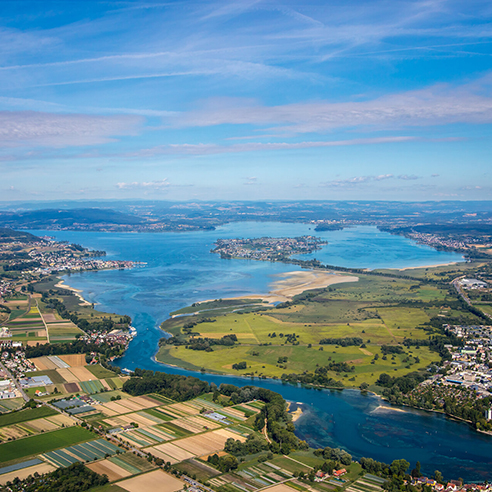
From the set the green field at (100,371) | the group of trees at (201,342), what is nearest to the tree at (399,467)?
the green field at (100,371)

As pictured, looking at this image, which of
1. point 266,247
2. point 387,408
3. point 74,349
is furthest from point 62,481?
point 266,247

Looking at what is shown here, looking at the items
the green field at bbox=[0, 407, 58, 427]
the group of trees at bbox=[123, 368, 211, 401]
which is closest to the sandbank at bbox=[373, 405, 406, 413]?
the group of trees at bbox=[123, 368, 211, 401]

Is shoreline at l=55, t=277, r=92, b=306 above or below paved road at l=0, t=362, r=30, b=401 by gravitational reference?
above

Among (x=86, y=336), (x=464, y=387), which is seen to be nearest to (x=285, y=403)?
(x=464, y=387)

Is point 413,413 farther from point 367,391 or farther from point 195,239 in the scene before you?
point 195,239

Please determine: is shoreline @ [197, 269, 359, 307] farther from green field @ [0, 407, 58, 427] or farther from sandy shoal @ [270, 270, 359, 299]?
green field @ [0, 407, 58, 427]

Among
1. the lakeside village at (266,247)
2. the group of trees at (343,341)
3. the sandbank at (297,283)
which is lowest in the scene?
the group of trees at (343,341)

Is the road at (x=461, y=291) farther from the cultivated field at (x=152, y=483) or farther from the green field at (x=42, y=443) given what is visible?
the green field at (x=42, y=443)

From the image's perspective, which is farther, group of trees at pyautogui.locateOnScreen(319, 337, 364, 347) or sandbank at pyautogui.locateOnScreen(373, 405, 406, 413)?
group of trees at pyautogui.locateOnScreen(319, 337, 364, 347)
